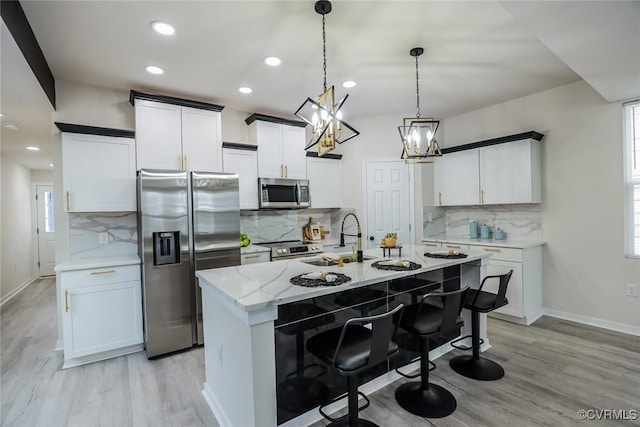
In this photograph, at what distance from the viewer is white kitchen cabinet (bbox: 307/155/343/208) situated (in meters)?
4.78

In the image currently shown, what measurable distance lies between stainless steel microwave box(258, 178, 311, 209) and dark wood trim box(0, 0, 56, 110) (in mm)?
2259

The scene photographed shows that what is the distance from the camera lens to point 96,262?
9.98 ft

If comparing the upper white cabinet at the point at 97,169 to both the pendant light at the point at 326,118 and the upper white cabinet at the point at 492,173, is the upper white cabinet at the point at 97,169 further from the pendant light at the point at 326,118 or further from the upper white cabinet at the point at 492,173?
the upper white cabinet at the point at 492,173

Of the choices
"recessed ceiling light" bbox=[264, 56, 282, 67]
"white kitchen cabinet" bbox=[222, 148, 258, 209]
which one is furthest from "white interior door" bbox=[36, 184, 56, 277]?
"recessed ceiling light" bbox=[264, 56, 282, 67]

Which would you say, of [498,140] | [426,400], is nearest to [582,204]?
[498,140]

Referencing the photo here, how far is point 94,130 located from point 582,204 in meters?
5.41

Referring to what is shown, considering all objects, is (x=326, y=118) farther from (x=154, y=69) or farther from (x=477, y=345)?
(x=477, y=345)

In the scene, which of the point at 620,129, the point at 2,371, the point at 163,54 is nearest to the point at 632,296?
the point at 620,129

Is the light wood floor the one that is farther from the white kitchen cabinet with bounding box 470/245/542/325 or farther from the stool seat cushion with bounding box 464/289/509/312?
the stool seat cushion with bounding box 464/289/509/312

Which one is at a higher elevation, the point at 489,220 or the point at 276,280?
the point at 489,220

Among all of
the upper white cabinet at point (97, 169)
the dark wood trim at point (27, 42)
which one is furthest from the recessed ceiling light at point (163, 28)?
the upper white cabinet at point (97, 169)

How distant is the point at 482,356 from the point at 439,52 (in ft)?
9.29

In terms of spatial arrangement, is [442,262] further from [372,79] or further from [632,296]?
[632,296]

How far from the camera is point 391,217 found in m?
4.76
